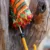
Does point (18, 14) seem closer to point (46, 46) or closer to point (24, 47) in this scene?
point (24, 47)

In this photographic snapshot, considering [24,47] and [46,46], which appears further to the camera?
[46,46]

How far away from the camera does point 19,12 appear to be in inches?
23.4

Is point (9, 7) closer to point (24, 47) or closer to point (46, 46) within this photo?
point (24, 47)

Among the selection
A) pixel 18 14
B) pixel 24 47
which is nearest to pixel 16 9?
pixel 18 14

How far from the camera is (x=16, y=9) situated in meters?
0.60

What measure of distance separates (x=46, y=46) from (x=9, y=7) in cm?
26

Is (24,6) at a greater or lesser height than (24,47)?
greater

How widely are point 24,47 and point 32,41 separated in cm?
5

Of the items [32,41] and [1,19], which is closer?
[1,19]

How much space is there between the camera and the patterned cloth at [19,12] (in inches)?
23.4

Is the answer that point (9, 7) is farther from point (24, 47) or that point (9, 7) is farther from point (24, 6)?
point (24, 47)

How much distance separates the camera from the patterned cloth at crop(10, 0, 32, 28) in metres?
0.60

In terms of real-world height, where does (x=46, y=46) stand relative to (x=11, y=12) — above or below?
below

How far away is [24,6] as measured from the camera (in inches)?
23.5
